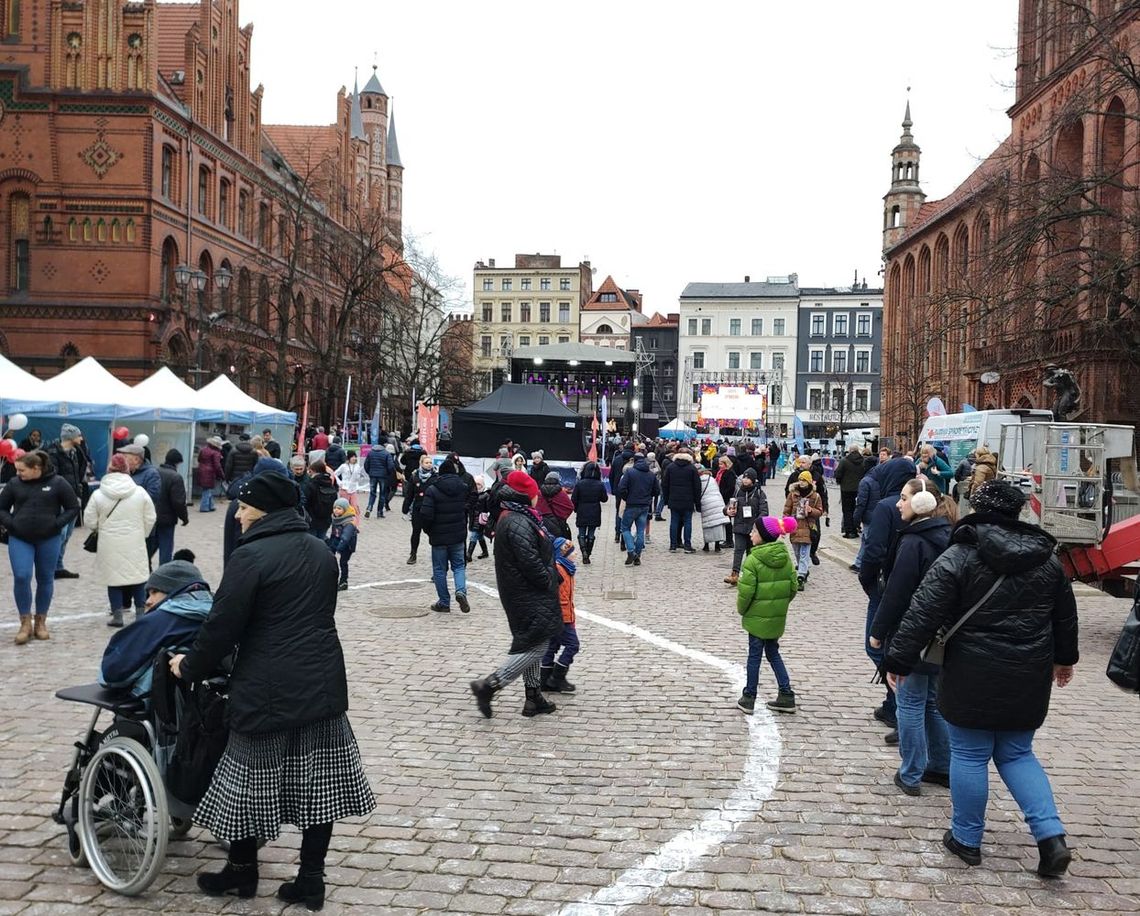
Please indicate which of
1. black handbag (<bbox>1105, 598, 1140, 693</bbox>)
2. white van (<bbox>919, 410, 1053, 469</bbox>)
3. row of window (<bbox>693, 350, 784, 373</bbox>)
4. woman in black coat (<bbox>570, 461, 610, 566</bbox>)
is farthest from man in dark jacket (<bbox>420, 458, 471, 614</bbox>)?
row of window (<bbox>693, 350, 784, 373</bbox>)

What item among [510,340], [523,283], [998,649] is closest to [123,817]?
[998,649]

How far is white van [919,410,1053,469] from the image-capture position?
20641mm

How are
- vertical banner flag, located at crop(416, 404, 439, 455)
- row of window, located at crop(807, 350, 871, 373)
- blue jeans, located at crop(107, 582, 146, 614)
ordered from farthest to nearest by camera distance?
row of window, located at crop(807, 350, 871, 373) → vertical banner flag, located at crop(416, 404, 439, 455) → blue jeans, located at crop(107, 582, 146, 614)

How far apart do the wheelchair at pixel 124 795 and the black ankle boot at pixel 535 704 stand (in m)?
3.07

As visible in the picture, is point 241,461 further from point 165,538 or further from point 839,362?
point 839,362

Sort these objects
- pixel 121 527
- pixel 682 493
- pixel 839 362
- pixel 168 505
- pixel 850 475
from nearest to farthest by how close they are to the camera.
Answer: pixel 121 527 < pixel 168 505 < pixel 682 493 < pixel 850 475 < pixel 839 362

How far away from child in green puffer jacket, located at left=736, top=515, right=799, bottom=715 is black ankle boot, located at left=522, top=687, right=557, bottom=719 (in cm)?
147

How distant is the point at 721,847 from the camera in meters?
4.87

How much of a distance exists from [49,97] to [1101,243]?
35.8 metres

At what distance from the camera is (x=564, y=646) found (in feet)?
26.0

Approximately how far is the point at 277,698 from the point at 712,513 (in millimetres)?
14356

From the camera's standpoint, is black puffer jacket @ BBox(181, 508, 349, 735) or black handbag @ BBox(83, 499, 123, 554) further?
black handbag @ BBox(83, 499, 123, 554)

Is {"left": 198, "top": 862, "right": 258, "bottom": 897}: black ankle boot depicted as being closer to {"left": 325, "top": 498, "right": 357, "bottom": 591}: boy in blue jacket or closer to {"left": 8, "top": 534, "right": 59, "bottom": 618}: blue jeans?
{"left": 8, "top": 534, "right": 59, "bottom": 618}: blue jeans

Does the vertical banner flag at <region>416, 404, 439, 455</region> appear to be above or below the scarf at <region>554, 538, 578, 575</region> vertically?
above
